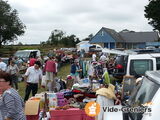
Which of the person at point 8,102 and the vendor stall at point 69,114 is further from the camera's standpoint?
the vendor stall at point 69,114

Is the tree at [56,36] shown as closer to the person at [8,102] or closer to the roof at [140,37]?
the roof at [140,37]

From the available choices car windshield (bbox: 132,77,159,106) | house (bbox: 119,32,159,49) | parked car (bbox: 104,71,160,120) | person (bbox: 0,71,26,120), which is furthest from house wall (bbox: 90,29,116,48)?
parked car (bbox: 104,71,160,120)

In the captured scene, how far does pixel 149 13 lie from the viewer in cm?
5000

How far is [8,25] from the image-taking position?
67000 mm

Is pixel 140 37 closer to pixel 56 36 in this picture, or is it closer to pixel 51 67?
pixel 56 36

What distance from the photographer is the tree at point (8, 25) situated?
65.8m

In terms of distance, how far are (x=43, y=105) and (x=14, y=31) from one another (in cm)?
6151

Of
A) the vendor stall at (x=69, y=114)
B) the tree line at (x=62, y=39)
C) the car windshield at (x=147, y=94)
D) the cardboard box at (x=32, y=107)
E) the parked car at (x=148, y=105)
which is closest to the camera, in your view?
the parked car at (x=148, y=105)

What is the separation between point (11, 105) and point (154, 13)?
1808 inches

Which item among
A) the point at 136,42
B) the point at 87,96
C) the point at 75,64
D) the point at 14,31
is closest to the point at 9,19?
the point at 14,31

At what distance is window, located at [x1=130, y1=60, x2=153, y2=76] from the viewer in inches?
449

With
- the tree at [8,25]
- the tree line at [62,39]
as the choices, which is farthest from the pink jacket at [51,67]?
the tree line at [62,39]

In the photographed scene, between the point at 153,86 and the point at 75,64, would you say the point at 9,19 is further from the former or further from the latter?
the point at 153,86

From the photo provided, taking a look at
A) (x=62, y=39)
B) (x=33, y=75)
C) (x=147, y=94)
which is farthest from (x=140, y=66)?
(x=62, y=39)
